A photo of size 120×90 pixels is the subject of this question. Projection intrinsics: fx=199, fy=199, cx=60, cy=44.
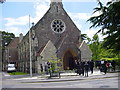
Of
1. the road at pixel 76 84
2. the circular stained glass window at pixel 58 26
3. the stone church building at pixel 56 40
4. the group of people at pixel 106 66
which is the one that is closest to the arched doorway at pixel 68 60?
the stone church building at pixel 56 40

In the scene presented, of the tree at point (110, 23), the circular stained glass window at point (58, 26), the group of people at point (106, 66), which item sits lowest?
the group of people at point (106, 66)

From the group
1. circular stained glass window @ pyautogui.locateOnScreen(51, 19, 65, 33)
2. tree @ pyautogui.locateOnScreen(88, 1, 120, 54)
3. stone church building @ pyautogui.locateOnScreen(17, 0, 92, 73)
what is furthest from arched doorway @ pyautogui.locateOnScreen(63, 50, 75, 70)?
tree @ pyautogui.locateOnScreen(88, 1, 120, 54)

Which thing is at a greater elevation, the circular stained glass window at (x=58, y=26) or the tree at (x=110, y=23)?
the circular stained glass window at (x=58, y=26)

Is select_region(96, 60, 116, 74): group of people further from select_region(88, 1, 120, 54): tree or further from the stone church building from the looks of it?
select_region(88, 1, 120, 54): tree

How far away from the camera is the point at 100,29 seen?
4.47 meters

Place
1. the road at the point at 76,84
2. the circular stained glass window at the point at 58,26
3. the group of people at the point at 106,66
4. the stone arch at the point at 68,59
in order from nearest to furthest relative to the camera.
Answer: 1. the road at the point at 76,84
2. the group of people at the point at 106,66
3. the stone arch at the point at 68,59
4. the circular stained glass window at the point at 58,26

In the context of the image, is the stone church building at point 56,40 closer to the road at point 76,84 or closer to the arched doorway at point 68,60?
the arched doorway at point 68,60

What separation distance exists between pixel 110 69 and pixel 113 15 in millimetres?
23692

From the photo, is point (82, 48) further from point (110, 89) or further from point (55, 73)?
point (110, 89)

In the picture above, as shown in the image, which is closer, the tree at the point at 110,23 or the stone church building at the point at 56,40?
the tree at the point at 110,23

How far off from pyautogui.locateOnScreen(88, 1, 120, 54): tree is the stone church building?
3178 centimetres

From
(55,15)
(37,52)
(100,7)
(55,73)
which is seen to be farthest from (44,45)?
(100,7)

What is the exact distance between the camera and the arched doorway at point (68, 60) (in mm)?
38969

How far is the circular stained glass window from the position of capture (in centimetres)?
4093
